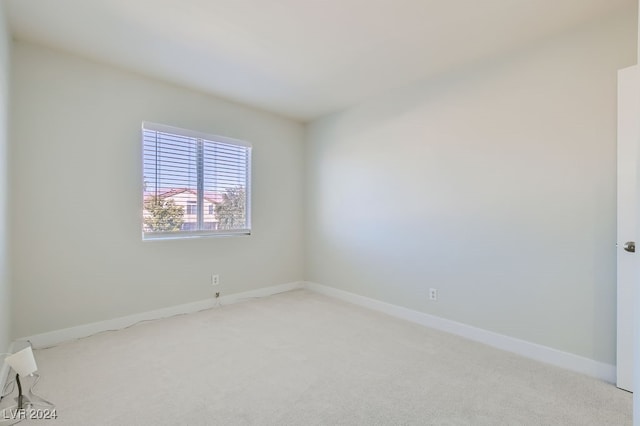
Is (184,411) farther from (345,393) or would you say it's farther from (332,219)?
(332,219)

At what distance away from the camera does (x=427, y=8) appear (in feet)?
6.64

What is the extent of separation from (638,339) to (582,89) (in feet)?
6.68

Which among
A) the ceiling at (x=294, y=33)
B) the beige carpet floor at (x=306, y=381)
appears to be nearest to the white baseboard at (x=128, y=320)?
the beige carpet floor at (x=306, y=381)

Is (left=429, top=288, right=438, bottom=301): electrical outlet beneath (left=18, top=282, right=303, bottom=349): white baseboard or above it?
above

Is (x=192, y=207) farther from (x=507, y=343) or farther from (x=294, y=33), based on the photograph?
(x=507, y=343)

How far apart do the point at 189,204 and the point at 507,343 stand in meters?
3.46

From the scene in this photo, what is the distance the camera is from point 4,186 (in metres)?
2.09

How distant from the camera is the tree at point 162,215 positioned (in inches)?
123

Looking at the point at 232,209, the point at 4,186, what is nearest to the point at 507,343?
the point at 232,209

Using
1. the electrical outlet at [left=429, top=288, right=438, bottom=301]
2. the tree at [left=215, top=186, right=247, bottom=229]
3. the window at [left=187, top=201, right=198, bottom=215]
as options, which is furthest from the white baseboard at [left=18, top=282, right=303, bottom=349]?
the electrical outlet at [left=429, top=288, right=438, bottom=301]

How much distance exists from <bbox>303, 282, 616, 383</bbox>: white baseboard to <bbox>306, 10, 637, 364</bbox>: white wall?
0.19 ft

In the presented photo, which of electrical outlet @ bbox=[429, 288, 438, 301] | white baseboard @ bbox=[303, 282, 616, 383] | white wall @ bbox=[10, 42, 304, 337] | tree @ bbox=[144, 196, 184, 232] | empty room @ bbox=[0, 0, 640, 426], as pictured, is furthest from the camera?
tree @ bbox=[144, 196, 184, 232]

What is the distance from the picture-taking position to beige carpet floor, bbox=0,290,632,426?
1678 millimetres

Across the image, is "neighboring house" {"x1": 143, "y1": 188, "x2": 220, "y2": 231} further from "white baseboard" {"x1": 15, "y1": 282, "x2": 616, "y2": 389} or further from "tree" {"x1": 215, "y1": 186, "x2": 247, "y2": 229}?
"white baseboard" {"x1": 15, "y1": 282, "x2": 616, "y2": 389}
